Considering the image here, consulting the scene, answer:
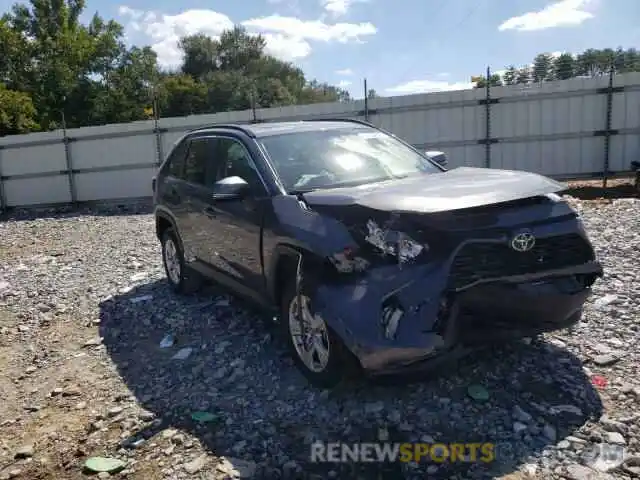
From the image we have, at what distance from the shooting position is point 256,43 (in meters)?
61.3

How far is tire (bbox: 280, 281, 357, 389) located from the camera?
136 inches

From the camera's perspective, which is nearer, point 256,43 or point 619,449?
point 619,449

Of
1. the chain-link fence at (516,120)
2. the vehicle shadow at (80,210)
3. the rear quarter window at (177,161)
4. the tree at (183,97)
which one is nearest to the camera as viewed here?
the rear quarter window at (177,161)

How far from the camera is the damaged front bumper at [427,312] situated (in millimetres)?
3107

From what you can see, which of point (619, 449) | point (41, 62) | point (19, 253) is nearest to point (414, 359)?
point (619, 449)

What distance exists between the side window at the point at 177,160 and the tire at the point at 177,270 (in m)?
0.62

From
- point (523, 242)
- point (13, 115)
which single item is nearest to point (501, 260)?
point (523, 242)

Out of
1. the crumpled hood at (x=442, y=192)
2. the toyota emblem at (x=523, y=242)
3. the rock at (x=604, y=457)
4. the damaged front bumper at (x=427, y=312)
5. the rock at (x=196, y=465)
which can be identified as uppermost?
the crumpled hood at (x=442, y=192)

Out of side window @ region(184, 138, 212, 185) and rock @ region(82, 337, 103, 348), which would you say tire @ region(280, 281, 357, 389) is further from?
rock @ region(82, 337, 103, 348)

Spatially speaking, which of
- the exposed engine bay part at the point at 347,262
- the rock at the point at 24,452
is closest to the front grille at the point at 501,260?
the exposed engine bay part at the point at 347,262

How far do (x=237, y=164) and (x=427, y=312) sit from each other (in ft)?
7.46

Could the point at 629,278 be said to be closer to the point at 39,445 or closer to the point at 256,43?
the point at 39,445

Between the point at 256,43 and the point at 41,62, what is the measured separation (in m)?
29.9

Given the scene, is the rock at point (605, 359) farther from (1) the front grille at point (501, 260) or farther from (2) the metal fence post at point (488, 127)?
(2) the metal fence post at point (488, 127)
